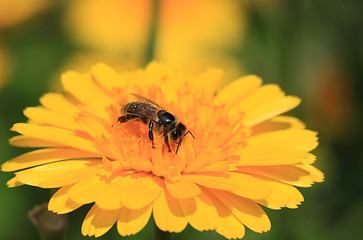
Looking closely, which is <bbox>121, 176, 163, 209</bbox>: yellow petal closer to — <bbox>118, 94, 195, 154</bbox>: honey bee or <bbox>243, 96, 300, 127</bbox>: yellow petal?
<bbox>118, 94, 195, 154</bbox>: honey bee

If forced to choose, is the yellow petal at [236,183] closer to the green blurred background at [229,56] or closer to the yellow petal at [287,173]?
the yellow petal at [287,173]

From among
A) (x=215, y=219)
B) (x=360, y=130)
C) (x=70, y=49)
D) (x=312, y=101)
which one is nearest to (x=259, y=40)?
(x=312, y=101)

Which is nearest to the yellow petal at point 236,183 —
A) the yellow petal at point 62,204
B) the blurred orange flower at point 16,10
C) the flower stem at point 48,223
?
the yellow petal at point 62,204

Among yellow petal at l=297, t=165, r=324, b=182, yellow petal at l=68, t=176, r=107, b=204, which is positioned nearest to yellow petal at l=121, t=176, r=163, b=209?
yellow petal at l=68, t=176, r=107, b=204

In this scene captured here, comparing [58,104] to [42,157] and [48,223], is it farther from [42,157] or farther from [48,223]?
[48,223]

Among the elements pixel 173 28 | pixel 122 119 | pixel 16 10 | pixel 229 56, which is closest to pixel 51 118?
pixel 122 119

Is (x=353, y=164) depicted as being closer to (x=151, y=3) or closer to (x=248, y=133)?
(x=248, y=133)
